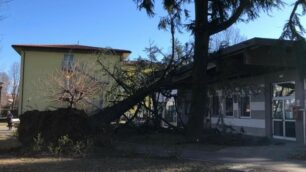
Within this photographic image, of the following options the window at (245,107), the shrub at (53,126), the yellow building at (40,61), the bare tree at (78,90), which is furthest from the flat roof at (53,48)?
the shrub at (53,126)

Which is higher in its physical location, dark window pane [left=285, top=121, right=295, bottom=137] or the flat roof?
the flat roof

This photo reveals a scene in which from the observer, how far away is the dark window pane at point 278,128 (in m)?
25.5

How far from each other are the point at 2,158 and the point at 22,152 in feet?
4.77

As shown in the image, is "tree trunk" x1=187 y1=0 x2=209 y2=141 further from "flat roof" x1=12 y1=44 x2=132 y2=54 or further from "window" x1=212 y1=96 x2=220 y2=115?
"flat roof" x1=12 y1=44 x2=132 y2=54

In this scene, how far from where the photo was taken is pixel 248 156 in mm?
16906

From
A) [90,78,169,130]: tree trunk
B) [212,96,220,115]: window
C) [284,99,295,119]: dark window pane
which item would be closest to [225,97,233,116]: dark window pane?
[212,96,220,115]: window

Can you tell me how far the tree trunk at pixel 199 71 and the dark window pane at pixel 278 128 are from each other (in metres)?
4.87

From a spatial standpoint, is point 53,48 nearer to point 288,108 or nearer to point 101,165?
point 288,108

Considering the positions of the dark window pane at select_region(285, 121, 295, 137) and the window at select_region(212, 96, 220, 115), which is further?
the window at select_region(212, 96, 220, 115)

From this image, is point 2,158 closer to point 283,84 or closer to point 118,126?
point 118,126

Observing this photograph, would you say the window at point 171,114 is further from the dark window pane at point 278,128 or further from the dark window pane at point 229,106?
the dark window pane at point 278,128

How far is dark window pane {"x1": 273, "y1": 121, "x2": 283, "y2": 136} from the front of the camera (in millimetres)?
25516

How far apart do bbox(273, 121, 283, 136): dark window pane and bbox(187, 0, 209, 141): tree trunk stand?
487cm

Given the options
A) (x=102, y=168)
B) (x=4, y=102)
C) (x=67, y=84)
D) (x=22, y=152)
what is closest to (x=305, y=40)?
(x=102, y=168)
